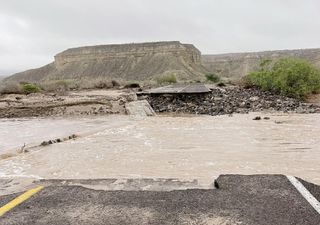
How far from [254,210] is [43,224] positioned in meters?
2.23

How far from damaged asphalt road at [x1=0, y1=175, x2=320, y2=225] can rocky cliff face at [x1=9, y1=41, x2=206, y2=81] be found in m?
84.8

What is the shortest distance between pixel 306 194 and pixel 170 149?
6.43m

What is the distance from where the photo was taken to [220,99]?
2639cm

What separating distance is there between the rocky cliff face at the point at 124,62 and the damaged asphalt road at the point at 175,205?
84.8 meters

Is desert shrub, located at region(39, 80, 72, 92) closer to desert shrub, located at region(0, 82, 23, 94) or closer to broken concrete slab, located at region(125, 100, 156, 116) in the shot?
desert shrub, located at region(0, 82, 23, 94)

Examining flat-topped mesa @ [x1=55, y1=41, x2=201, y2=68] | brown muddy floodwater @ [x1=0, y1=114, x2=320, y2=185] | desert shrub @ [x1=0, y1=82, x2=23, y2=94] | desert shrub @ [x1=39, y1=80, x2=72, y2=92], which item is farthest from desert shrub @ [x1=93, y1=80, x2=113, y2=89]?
flat-topped mesa @ [x1=55, y1=41, x2=201, y2=68]

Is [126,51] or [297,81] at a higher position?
[126,51]

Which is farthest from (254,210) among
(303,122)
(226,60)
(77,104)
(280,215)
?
(226,60)

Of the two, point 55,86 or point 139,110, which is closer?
point 139,110

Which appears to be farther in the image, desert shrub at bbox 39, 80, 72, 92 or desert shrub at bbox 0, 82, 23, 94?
desert shrub at bbox 39, 80, 72, 92

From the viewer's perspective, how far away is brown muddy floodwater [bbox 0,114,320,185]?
876 cm

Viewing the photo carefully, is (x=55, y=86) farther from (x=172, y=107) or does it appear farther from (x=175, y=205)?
(x=175, y=205)

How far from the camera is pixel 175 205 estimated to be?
4.87 metres

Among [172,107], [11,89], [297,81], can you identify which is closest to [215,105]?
[172,107]
